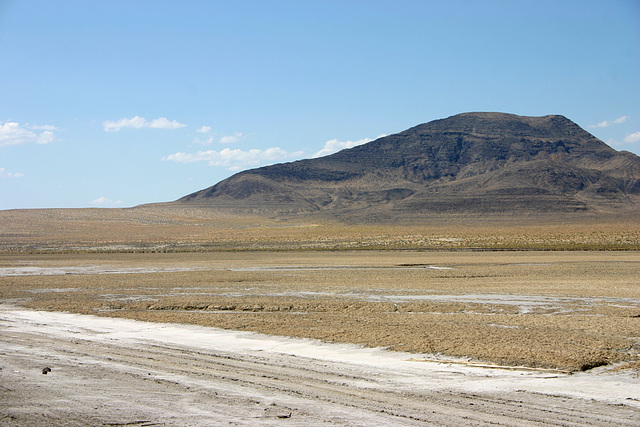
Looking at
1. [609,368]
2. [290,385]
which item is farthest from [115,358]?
[609,368]

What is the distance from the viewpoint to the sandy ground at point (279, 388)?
787cm

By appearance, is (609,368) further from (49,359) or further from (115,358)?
(49,359)

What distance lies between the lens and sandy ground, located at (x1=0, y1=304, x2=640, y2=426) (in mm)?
7871

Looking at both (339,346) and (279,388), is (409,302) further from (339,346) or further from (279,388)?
(279,388)

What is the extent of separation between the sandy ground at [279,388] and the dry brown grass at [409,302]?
3.90 feet

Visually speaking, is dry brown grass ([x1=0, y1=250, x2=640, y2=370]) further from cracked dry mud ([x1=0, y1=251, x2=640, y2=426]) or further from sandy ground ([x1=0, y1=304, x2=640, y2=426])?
sandy ground ([x1=0, y1=304, x2=640, y2=426])

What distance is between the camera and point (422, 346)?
12203 millimetres

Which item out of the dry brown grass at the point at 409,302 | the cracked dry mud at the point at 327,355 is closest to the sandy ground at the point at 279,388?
the cracked dry mud at the point at 327,355

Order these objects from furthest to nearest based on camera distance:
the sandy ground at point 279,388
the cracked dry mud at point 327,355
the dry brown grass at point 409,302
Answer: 1. the dry brown grass at point 409,302
2. the cracked dry mud at point 327,355
3. the sandy ground at point 279,388

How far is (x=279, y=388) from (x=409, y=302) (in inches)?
420

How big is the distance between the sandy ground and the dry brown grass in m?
1.19

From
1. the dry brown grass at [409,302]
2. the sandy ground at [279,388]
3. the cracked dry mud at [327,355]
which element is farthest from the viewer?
the dry brown grass at [409,302]

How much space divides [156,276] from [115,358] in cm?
1914

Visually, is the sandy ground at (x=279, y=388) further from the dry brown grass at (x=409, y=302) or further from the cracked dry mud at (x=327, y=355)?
the dry brown grass at (x=409, y=302)
